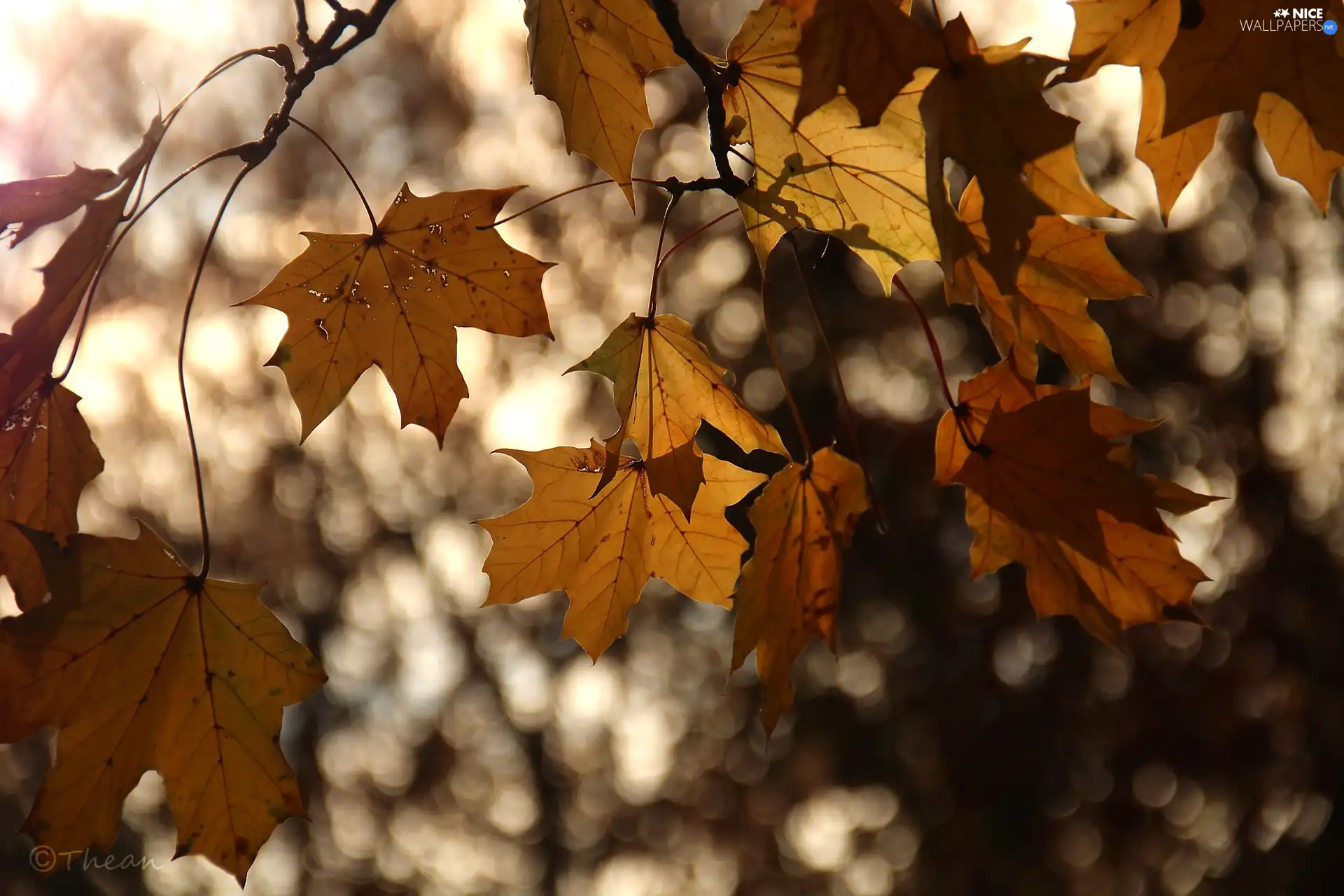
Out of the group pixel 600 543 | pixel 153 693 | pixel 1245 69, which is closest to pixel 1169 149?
pixel 1245 69

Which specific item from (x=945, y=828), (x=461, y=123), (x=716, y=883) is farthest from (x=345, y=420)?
(x=945, y=828)

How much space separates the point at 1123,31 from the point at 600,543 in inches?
32.4

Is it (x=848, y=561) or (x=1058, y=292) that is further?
(x=848, y=561)

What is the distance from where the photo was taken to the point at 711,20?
16.8ft

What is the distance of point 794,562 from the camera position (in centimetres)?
104

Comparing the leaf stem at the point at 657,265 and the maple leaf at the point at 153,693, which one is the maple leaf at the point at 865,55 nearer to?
the leaf stem at the point at 657,265

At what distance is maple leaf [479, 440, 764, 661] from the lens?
1.16 m

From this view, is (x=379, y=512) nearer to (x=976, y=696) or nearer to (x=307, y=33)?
(x=976, y=696)

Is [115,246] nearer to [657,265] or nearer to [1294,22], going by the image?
[657,265]

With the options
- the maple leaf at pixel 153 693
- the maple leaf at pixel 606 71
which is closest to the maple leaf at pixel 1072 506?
the maple leaf at pixel 606 71

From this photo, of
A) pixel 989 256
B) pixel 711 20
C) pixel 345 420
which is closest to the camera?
pixel 989 256

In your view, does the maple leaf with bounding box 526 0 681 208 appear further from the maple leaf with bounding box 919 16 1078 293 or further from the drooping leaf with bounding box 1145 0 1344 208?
the drooping leaf with bounding box 1145 0 1344 208

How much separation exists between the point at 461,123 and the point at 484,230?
4.76 metres

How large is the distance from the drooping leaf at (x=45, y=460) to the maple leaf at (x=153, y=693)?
12 cm
